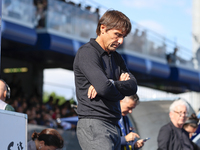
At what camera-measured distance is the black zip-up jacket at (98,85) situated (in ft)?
8.84

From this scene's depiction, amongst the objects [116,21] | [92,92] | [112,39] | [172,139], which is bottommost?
[172,139]

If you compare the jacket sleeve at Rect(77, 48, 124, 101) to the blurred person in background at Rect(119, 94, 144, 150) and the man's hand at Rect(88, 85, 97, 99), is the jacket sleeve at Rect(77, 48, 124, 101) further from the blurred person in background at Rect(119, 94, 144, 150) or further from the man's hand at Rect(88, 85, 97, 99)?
the blurred person in background at Rect(119, 94, 144, 150)

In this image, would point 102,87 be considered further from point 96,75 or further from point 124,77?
point 124,77

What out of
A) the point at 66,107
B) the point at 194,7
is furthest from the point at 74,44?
the point at 194,7

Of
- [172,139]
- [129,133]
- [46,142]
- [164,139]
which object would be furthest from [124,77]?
[172,139]

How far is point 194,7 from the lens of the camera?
26266 mm

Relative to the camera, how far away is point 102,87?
267cm

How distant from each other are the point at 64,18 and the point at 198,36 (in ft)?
42.0

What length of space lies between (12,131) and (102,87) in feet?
2.45

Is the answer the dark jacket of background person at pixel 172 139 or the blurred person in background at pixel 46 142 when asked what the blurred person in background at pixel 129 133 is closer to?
the dark jacket of background person at pixel 172 139

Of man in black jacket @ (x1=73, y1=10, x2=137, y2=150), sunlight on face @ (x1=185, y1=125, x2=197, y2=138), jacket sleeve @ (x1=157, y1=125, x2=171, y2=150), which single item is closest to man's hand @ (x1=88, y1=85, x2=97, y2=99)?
man in black jacket @ (x1=73, y1=10, x2=137, y2=150)

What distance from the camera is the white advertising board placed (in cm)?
270

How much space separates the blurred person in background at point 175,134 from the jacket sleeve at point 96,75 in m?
2.03

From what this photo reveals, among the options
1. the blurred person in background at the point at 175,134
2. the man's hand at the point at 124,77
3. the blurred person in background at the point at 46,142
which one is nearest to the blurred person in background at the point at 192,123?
the blurred person in background at the point at 175,134
